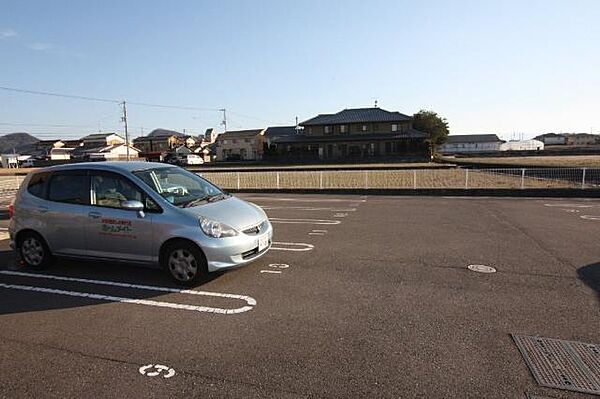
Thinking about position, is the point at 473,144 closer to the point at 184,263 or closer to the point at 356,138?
the point at 356,138

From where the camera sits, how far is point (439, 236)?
7.05 m

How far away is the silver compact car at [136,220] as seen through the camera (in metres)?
4.41

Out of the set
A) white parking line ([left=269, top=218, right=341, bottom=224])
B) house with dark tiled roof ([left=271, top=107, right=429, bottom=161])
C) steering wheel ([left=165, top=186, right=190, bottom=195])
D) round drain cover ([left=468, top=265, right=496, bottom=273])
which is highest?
house with dark tiled roof ([left=271, top=107, right=429, bottom=161])

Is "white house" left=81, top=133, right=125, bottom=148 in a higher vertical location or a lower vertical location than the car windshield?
higher

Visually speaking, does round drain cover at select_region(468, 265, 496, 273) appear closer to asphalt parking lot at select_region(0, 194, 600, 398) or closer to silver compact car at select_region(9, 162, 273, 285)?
asphalt parking lot at select_region(0, 194, 600, 398)

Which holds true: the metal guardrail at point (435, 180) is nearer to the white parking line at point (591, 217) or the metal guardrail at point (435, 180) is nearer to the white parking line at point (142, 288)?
the white parking line at point (591, 217)

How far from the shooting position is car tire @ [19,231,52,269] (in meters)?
5.20

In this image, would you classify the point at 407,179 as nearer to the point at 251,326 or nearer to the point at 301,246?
the point at 301,246

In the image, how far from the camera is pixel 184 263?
14.7ft

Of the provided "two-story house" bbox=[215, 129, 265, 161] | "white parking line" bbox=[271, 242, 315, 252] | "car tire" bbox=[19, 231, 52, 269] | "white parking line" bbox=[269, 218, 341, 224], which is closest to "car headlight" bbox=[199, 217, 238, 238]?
"white parking line" bbox=[271, 242, 315, 252]

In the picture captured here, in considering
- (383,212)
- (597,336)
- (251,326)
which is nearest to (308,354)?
(251,326)

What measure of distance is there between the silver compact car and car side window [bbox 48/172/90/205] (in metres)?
0.01

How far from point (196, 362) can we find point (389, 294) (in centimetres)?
226

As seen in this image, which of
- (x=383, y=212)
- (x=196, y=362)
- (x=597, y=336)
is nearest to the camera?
(x=196, y=362)
